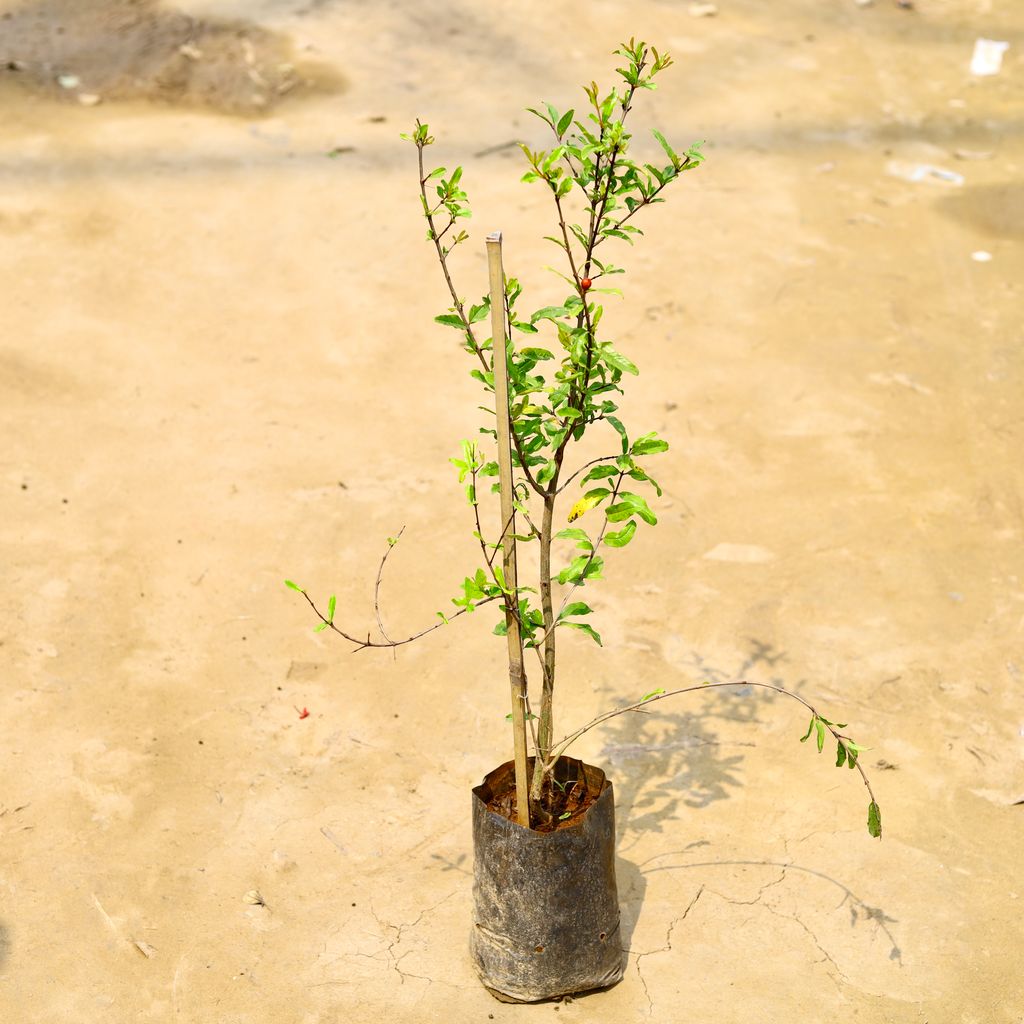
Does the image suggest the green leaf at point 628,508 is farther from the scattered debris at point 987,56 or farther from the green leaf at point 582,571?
the scattered debris at point 987,56

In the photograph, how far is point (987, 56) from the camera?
844 centimetres

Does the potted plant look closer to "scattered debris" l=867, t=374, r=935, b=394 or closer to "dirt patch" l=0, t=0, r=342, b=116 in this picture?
"scattered debris" l=867, t=374, r=935, b=394

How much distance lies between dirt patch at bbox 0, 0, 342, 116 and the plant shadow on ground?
5.12 metres

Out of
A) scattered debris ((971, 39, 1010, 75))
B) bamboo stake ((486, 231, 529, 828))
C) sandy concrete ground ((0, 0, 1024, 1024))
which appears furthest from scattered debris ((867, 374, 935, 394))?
scattered debris ((971, 39, 1010, 75))

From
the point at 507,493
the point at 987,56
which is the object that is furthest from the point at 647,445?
the point at 987,56

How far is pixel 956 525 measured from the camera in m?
4.65

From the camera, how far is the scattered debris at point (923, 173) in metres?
7.02

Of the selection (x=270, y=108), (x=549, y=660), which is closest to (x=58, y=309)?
(x=270, y=108)

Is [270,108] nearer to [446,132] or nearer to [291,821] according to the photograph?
[446,132]

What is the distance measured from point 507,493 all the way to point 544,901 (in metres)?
0.94

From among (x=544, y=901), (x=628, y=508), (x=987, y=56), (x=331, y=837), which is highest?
(x=628, y=508)

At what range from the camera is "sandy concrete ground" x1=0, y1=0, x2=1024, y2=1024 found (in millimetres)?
3201

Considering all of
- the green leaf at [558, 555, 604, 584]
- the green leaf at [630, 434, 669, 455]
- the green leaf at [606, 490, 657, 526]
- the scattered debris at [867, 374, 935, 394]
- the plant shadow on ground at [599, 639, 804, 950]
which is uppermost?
the green leaf at [630, 434, 669, 455]

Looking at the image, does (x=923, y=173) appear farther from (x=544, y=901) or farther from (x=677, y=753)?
(x=544, y=901)
